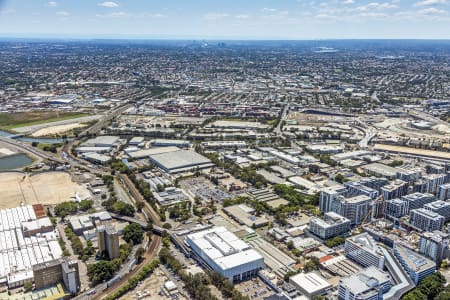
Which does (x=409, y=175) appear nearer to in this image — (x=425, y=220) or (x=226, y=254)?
(x=425, y=220)

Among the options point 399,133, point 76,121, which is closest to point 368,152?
point 399,133

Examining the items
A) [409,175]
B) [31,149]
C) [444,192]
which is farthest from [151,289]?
[31,149]

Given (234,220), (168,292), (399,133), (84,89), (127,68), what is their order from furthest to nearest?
(127,68) < (84,89) < (399,133) < (234,220) < (168,292)

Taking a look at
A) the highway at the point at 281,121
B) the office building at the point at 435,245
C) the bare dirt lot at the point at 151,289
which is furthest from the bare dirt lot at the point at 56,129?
the office building at the point at 435,245

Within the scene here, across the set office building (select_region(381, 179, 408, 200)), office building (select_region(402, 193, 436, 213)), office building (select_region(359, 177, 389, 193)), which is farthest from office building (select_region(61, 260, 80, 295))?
office building (select_region(402, 193, 436, 213))

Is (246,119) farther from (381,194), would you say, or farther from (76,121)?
(381,194)

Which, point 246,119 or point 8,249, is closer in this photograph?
point 8,249

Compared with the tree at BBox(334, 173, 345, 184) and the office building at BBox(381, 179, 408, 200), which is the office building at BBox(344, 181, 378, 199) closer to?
the office building at BBox(381, 179, 408, 200)

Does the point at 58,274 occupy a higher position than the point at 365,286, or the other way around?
the point at 365,286
